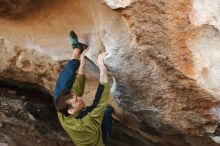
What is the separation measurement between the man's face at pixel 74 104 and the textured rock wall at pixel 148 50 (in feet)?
0.52

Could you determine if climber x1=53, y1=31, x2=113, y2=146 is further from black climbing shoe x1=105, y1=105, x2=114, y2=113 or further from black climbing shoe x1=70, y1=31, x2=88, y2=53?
black climbing shoe x1=105, y1=105, x2=114, y2=113

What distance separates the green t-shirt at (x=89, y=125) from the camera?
2.11m

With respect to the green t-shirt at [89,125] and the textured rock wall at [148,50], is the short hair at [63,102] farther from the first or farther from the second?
the textured rock wall at [148,50]

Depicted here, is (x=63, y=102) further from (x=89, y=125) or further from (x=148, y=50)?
(x=148, y=50)

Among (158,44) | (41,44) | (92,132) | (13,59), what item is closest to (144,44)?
(158,44)

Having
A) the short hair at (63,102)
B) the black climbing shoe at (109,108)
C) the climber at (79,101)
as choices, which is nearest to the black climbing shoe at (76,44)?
the climber at (79,101)

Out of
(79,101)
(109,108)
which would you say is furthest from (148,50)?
(109,108)

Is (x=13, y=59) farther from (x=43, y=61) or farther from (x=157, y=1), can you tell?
(x=157, y=1)

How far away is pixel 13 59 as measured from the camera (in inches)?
102

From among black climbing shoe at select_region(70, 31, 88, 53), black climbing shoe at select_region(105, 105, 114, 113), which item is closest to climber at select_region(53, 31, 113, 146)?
black climbing shoe at select_region(70, 31, 88, 53)

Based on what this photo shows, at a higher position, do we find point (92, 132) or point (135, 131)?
point (92, 132)

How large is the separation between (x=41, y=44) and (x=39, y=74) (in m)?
0.22

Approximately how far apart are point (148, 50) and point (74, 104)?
1.44ft

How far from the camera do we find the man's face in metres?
2.10
